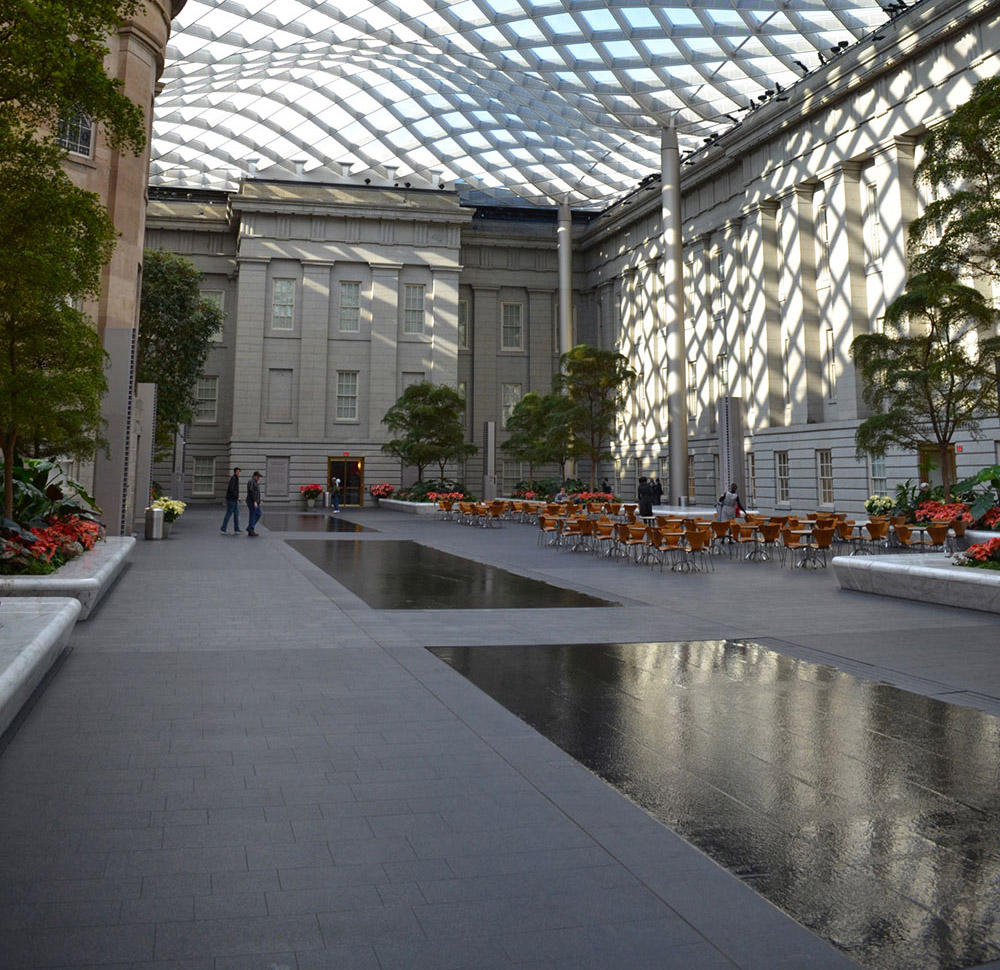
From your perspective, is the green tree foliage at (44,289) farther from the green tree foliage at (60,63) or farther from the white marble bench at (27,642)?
the white marble bench at (27,642)

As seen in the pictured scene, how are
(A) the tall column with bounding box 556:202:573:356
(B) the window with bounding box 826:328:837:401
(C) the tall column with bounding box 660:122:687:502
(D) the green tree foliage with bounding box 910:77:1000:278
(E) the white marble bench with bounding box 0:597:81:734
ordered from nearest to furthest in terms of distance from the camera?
(E) the white marble bench with bounding box 0:597:81:734, (D) the green tree foliage with bounding box 910:77:1000:278, (B) the window with bounding box 826:328:837:401, (C) the tall column with bounding box 660:122:687:502, (A) the tall column with bounding box 556:202:573:356

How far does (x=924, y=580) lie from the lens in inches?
448

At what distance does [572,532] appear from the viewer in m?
20.5

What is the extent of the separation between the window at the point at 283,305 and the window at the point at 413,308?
21.7 ft

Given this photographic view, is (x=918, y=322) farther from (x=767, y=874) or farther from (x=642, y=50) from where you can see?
(x=767, y=874)

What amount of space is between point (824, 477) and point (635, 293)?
2080cm

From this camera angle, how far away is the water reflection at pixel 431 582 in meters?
11.4

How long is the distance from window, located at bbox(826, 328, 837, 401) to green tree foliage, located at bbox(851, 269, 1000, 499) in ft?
46.0

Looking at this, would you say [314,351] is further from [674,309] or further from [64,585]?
[64,585]

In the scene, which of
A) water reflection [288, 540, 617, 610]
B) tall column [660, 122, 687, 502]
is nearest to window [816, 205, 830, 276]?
tall column [660, 122, 687, 502]

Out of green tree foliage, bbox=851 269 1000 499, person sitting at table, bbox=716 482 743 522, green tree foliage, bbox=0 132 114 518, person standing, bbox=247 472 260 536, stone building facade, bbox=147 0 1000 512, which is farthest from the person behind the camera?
stone building facade, bbox=147 0 1000 512

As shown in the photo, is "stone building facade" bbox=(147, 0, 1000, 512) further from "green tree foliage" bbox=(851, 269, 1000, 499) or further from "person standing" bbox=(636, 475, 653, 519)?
"green tree foliage" bbox=(851, 269, 1000, 499)

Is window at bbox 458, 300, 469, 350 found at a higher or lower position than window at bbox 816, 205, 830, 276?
higher

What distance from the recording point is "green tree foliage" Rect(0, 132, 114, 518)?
8.03m
